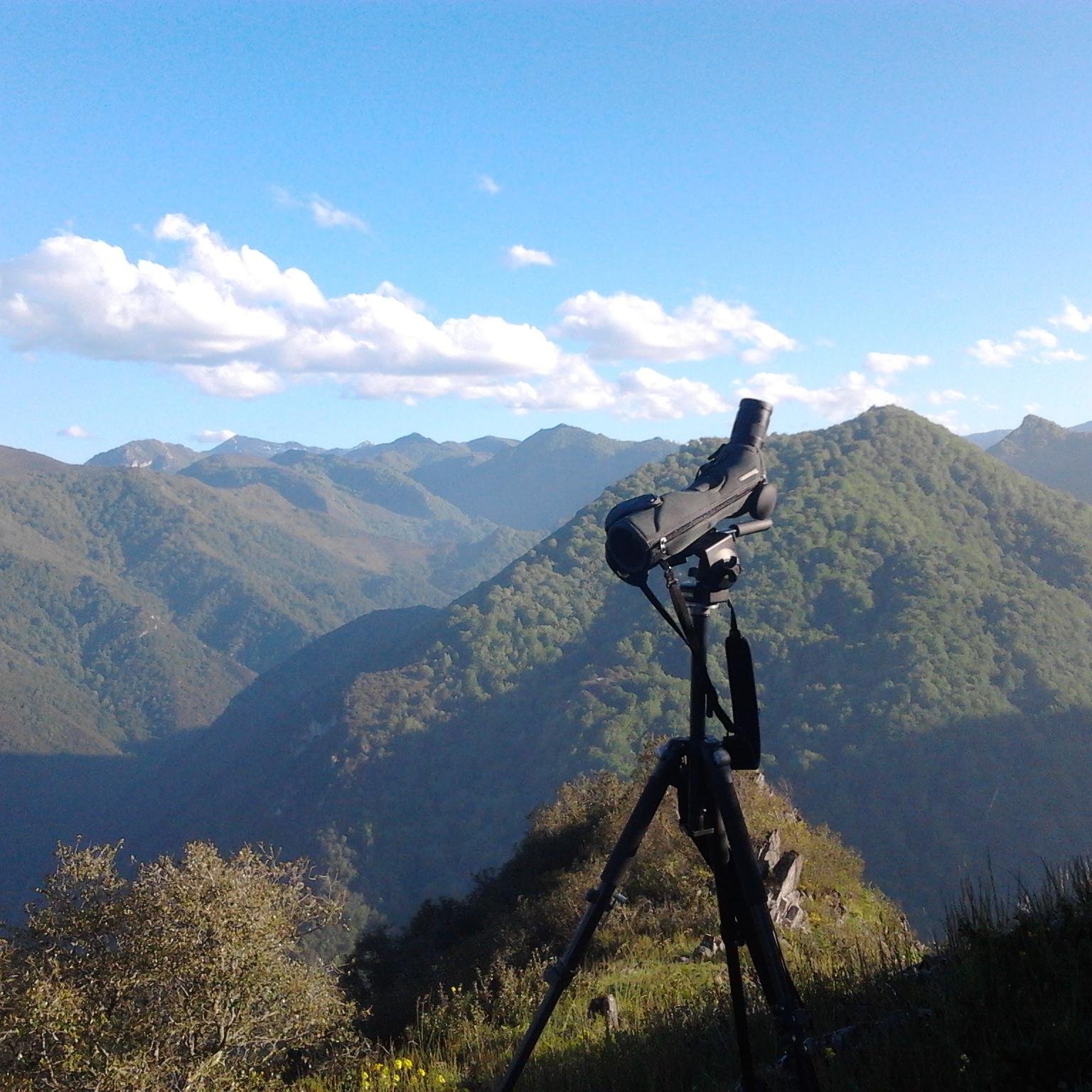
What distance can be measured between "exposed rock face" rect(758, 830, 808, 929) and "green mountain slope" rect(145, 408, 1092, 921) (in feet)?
111

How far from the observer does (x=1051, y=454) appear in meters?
155

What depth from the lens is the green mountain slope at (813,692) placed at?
5309 cm

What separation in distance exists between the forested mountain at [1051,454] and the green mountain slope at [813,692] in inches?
2126

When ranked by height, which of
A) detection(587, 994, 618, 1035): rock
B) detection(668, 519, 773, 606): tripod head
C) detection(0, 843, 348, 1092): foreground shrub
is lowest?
detection(0, 843, 348, 1092): foreground shrub

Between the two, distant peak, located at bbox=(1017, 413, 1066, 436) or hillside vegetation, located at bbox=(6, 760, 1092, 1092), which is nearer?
hillside vegetation, located at bbox=(6, 760, 1092, 1092)

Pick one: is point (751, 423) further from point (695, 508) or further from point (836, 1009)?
point (836, 1009)

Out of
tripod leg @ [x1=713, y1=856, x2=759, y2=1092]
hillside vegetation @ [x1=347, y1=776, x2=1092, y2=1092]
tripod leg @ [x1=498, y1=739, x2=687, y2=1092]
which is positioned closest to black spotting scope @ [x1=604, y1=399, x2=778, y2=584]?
tripod leg @ [x1=498, y1=739, x2=687, y2=1092]

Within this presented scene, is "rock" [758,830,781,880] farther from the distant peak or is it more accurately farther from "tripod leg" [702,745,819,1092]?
the distant peak

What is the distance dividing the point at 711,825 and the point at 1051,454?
587 feet

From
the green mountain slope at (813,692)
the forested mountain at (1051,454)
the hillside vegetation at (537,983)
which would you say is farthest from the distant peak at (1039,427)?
the hillside vegetation at (537,983)

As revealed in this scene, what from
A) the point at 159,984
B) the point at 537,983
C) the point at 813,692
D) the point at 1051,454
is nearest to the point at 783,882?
the point at 537,983

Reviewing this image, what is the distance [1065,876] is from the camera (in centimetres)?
311

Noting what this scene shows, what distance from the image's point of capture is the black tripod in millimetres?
2027

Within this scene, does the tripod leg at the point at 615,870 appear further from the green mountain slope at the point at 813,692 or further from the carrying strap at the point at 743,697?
the green mountain slope at the point at 813,692
